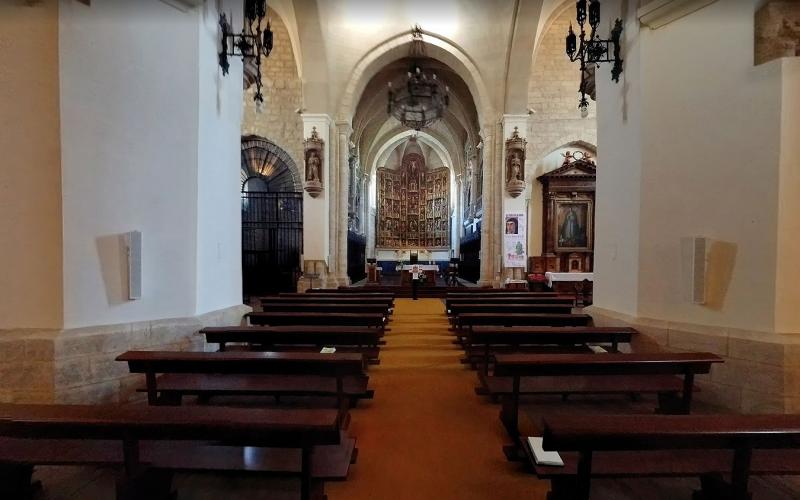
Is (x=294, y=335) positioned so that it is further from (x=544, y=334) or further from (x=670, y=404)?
(x=670, y=404)

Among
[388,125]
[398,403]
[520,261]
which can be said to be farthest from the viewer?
[388,125]

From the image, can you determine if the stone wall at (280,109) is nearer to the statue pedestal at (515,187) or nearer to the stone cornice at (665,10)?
the statue pedestal at (515,187)

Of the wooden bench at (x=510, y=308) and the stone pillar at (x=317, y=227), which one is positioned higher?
the stone pillar at (x=317, y=227)

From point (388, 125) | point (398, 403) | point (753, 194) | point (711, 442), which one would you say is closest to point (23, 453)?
point (398, 403)

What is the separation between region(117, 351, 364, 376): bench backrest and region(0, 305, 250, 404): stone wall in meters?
0.68

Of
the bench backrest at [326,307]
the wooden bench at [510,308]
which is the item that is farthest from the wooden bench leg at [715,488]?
the bench backrest at [326,307]

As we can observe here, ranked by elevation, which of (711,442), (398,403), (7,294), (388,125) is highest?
(388,125)

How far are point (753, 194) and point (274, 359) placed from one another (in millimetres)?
3798

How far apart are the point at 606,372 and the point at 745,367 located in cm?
139

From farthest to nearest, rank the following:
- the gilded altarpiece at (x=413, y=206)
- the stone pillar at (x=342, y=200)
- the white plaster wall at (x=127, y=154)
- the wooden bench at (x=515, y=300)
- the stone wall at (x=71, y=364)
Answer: the gilded altarpiece at (x=413, y=206) → the stone pillar at (x=342, y=200) → the wooden bench at (x=515, y=300) → the white plaster wall at (x=127, y=154) → the stone wall at (x=71, y=364)

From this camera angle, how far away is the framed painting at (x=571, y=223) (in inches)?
456

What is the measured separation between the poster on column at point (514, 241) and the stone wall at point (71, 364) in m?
8.35

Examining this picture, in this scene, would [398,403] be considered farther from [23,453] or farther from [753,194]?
[753,194]

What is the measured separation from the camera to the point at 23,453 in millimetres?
1761
